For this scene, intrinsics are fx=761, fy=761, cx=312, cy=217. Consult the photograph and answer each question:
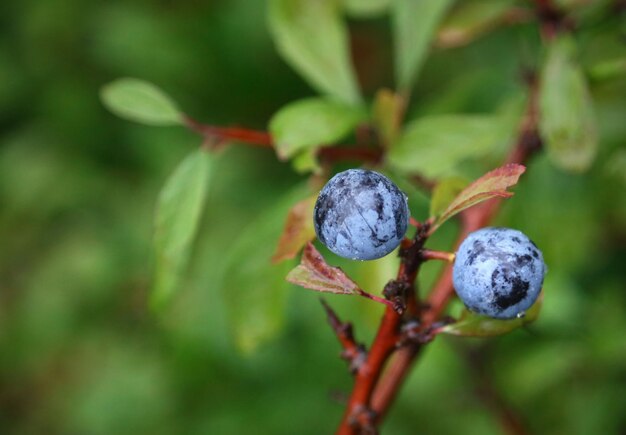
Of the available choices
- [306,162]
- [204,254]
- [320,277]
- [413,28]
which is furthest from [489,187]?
[204,254]

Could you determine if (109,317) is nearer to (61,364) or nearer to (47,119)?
(61,364)

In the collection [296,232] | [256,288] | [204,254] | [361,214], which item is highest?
[361,214]

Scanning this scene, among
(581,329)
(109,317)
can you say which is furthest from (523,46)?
(109,317)

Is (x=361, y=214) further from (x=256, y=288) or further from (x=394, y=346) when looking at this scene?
(x=256, y=288)

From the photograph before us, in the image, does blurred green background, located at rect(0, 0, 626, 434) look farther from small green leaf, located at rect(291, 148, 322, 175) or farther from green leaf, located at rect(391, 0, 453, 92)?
small green leaf, located at rect(291, 148, 322, 175)

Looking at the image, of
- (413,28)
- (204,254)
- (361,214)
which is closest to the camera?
(361,214)

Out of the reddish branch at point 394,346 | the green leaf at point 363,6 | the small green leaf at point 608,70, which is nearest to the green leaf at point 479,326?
the reddish branch at point 394,346
